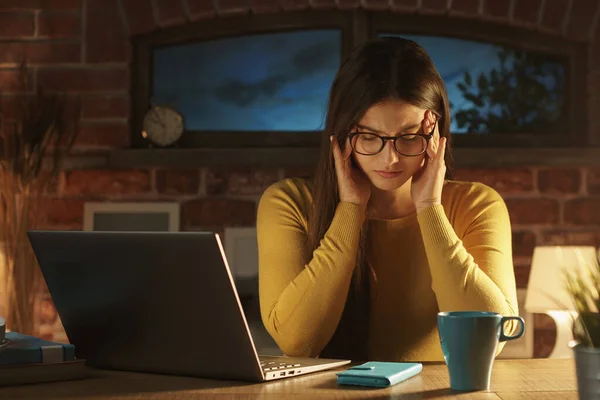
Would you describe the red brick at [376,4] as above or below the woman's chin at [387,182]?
above

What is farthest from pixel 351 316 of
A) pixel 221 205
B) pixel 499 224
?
pixel 221 205

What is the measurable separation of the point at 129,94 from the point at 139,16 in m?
0.29

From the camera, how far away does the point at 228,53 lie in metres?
3.29

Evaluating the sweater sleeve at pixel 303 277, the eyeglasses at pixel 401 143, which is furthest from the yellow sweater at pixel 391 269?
the eyeglasses at pixel 401 143

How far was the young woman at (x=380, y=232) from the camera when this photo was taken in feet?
5.41

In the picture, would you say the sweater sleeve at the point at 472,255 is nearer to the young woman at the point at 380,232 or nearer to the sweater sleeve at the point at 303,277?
the young woman at the point at 380,232

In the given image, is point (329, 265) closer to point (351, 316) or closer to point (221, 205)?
point (351, 316)

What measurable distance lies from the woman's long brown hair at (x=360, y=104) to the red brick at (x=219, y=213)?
1318 mm

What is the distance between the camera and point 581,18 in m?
3.17

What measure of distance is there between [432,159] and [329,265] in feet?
1.06

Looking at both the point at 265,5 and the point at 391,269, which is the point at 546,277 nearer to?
the point at 391,269

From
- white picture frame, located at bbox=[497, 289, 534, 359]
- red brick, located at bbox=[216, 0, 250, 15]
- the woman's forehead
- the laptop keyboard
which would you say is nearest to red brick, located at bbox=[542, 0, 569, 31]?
white picture frame, located at bbox=[497, 289, 534, 359]

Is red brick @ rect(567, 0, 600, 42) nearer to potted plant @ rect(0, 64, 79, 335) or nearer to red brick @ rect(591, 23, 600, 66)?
red brick @ rect(591, 23, 600, 66)

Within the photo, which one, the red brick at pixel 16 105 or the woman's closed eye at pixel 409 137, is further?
the red brick at pixel 16 105
